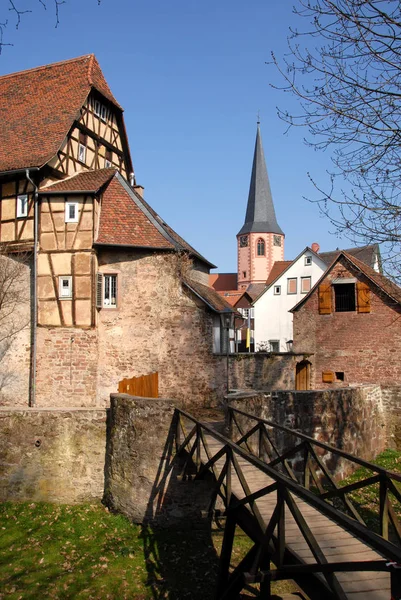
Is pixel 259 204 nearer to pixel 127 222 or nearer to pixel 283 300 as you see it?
pixel 283 300

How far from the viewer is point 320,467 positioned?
800cm

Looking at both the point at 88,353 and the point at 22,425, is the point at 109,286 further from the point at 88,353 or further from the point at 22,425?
the point at 22,425

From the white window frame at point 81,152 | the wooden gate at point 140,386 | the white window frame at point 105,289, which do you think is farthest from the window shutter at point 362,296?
the white window frame at point 81,152

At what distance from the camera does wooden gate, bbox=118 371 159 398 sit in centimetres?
1667

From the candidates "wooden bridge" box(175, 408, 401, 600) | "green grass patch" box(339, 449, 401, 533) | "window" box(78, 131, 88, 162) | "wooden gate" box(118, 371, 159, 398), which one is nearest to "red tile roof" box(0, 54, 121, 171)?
"window" box(78, 131, 88, 162)

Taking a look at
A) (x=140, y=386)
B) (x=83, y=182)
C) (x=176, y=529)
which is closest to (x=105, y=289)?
(x=83, y=182)

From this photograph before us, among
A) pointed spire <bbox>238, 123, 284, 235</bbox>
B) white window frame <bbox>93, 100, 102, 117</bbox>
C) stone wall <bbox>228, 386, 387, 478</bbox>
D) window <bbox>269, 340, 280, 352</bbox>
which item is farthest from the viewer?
pointed spire <bbox>238, 123, 284, 235</bbox>

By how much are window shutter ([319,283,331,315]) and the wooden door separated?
2.14 metres

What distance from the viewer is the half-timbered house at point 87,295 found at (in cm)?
1823

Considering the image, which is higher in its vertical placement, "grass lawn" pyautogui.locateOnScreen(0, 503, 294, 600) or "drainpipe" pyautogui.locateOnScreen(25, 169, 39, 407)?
"drainpipe" pyautogui.locateOnScreen(25, 169, 39, 407)

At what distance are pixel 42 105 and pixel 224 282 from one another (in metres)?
58.2

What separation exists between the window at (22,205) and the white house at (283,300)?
22138mm

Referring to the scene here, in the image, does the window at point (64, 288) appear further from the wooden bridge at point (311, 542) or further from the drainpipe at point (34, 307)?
the wooden bridge at point (311, 542)

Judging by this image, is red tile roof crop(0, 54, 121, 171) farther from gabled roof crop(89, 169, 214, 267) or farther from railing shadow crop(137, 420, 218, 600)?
railing shadow crop(137, 420, 218, 600)
